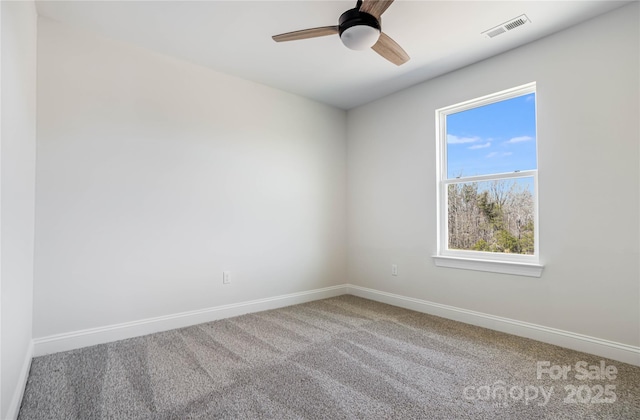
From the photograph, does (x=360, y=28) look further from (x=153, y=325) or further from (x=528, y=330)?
(x=153, y=325)

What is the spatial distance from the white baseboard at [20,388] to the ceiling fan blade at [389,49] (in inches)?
110

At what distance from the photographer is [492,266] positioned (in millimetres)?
2863

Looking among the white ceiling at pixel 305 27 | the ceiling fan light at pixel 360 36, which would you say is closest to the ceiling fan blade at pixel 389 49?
the ceiling fan light at pixel 360 36

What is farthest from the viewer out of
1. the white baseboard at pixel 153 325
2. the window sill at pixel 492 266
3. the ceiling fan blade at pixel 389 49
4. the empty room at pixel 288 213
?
the window sill at pixel 492 266

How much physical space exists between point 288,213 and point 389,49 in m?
2.09

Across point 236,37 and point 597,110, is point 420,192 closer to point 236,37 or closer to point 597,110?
point 597,110

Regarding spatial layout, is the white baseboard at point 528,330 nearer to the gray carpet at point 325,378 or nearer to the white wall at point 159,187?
the gray carpet at point 325,378

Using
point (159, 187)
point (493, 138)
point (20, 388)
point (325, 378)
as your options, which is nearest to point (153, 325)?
point (20, 388)

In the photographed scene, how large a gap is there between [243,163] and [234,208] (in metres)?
0.49

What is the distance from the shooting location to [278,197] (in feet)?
11.9

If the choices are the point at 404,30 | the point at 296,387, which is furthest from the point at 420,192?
the point at 296,387

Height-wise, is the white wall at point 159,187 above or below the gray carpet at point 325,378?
above

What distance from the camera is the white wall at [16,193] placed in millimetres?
1357

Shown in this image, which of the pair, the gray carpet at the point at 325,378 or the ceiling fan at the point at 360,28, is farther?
the ceiling fan at the point at 360,28
